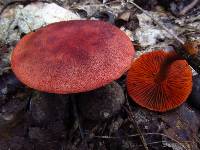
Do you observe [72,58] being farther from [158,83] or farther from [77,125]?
[158,83]

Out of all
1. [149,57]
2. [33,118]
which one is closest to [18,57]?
[33,118]

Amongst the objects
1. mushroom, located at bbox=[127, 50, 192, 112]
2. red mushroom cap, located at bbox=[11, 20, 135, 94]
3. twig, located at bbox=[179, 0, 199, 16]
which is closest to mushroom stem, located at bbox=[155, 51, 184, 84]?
mushroom, located at bbox=[127, 50, 192, 112]

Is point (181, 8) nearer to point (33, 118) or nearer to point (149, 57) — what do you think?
point (149, 57)

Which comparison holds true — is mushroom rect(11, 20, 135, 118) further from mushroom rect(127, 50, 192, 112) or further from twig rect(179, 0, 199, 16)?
twig rect(179, 0, 199, 16)

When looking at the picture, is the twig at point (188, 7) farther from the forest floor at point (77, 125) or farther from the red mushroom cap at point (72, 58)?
the red mushroom cap at point (72, 58)

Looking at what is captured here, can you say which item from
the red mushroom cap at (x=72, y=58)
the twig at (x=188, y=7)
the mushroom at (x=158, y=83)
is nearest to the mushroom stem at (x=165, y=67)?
the mushroom at (x=158, y=83)

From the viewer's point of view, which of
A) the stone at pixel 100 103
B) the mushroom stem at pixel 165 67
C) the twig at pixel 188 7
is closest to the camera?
the mushroom stem at pixel 165 67
